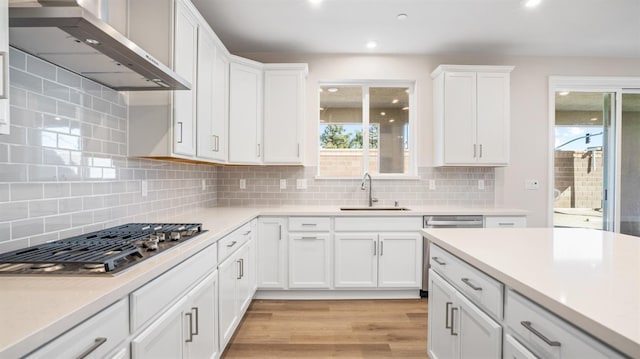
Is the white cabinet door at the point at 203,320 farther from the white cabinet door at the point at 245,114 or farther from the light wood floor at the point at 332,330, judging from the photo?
the white cabinet door at the point at 245,114

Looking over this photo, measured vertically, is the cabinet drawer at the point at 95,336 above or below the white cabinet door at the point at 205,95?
below

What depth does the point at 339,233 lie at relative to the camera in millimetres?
3039

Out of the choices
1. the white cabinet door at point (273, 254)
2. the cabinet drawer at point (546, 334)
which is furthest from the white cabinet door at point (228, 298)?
the cabinet drawer at point (546, 334)

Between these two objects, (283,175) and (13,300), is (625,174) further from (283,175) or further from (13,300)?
(13,300)

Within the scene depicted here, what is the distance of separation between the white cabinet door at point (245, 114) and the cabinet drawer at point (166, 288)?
1.57 m

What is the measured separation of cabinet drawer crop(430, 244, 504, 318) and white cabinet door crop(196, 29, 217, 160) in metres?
1.83

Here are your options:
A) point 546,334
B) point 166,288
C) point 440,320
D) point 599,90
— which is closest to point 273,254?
point 440,320

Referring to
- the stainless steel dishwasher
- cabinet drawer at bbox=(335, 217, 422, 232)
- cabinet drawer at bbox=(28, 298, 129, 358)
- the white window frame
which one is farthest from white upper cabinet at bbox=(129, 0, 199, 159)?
the stainless steel dishwasher

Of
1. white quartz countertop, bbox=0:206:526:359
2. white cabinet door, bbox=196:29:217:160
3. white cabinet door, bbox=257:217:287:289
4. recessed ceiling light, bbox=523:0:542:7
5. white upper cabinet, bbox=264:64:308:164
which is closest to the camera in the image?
white quartz countertop, bbox=0:206:526:359

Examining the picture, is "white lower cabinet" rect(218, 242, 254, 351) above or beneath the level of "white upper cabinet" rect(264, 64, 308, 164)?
beneath

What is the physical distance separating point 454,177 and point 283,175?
1.99m

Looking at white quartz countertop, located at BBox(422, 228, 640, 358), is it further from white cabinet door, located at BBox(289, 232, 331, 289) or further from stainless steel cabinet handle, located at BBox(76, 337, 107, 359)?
white cabinet door, located at BBox(289, 232, 331, 289)

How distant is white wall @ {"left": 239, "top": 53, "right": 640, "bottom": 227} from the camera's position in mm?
3645

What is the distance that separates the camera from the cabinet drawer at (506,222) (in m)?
3.08
